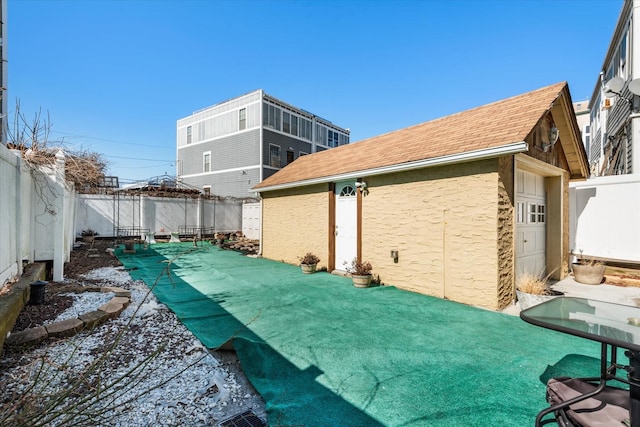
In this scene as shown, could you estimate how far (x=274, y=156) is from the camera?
1983 cm

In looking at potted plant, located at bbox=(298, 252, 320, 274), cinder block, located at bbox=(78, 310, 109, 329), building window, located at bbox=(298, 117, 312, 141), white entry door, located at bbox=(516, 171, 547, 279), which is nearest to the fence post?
cinder block, located at bbox=(78, 310, 109, 329)

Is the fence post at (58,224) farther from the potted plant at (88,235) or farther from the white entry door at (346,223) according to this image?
the potted plant at (88,235)

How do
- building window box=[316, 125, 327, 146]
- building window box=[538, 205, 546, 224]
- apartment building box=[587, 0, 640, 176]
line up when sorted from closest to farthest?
building window box=[538, 205, 546, 224] → apartment building box=[587, 0, 640, 176] → building window box=[316, 125, 327, 146]

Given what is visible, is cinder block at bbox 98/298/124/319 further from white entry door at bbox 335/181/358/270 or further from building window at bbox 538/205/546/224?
building window at bbox 538/205/546/224

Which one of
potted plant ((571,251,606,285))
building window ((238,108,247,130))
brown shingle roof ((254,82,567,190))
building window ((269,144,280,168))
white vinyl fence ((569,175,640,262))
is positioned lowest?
potted plant ((571,251,606,285))

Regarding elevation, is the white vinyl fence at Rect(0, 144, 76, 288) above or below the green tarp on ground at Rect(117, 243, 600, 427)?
above

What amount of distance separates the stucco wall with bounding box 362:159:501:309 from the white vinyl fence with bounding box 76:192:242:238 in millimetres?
14657

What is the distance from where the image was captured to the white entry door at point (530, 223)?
6.19 m

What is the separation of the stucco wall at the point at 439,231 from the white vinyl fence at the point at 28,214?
6.78m

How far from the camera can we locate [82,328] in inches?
154

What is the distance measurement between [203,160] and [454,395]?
23.0 m

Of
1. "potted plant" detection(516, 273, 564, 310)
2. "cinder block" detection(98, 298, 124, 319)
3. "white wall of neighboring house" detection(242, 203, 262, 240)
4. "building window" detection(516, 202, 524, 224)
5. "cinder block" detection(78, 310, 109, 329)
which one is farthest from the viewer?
"white wall of neighboring house" detection(242, 203, 262, 240)

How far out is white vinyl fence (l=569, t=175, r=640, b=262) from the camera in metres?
6.82

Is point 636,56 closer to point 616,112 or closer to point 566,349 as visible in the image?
point 616,112
